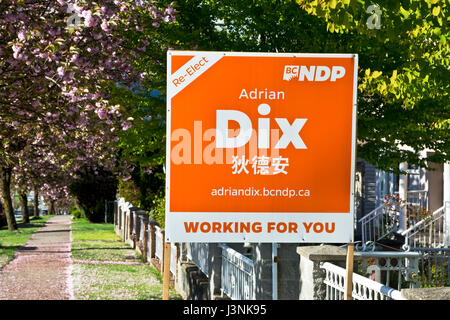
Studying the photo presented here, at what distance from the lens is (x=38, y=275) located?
17.3 m

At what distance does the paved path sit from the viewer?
1427 centimetres

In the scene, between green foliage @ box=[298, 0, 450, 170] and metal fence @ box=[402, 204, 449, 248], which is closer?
green foliage @ box=[298, 0, 450, 170]

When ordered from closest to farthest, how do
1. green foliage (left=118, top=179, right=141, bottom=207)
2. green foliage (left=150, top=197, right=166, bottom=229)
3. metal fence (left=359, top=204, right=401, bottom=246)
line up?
green foliage (left=150, top=197, right=166, bottom=229)
metal fence (left=359, top=204, right=401, bottom=246)
green foliage (left=118, top=179, right=141, bottom=207)

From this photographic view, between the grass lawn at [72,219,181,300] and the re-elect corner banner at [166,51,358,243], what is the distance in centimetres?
866

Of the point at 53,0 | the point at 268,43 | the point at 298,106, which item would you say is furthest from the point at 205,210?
the point at 268,43

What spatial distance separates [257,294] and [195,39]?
618 cm

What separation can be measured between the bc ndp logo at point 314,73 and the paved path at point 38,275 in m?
9.90

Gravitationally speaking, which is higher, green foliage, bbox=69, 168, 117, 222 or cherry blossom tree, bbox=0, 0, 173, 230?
cherry blossom tree, bbox=0, 0, 173, 230

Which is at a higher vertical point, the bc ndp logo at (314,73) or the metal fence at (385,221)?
the bc ndp logo at (314,73)

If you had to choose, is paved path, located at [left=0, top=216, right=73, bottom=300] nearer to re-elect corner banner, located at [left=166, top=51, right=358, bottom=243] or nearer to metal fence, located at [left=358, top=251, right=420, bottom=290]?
metal fence, located at [left=358, top=251, right=420, bottom=290]

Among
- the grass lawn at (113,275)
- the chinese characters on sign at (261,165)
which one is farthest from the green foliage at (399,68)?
the grass lawn at (113,275)

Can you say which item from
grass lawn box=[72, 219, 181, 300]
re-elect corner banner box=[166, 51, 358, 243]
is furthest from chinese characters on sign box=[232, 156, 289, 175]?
grass lawn box=[72, 219, 181, 300]

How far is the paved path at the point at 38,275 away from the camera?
46.8ft

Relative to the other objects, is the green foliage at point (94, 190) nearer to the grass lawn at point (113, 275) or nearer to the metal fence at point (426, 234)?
the grass lawn at point (113, 275)
